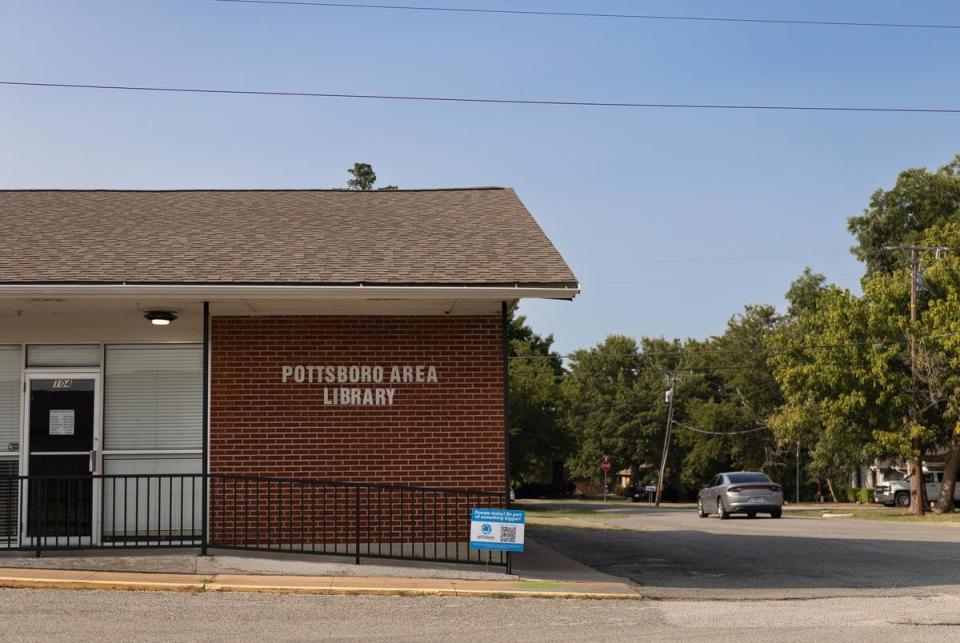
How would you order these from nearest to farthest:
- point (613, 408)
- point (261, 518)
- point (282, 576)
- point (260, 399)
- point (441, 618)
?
point (441, 618), point (282, 576), point (261, 518), point (260, 399), point (613, 408)

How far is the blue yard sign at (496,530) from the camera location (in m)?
12.5

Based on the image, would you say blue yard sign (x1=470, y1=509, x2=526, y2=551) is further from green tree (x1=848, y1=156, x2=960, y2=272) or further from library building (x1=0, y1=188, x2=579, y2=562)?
green tree (x1=848, y1=156, x2=960, y2=272)

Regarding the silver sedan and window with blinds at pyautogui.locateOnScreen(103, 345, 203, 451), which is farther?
the silver sedan

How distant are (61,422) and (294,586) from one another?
477cm

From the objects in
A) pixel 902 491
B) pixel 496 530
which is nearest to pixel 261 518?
pixel 496 530

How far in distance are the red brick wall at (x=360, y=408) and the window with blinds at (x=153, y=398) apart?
567 mm

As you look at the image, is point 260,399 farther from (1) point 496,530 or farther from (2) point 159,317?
(1) point 496,530

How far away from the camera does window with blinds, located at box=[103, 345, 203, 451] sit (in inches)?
566

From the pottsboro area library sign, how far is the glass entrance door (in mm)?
2705

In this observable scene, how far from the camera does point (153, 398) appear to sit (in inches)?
571

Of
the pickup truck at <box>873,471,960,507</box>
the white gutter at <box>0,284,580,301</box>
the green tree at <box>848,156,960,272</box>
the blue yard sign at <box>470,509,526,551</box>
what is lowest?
the pickup truck at <box>873,471,960,507</box>

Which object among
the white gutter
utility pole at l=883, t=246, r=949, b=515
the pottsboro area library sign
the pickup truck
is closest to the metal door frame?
the white gutter

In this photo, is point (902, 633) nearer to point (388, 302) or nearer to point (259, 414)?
point (388, 302)

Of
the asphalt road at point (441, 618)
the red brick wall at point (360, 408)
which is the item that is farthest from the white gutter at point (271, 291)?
the asphalt road at point (441, 618)
